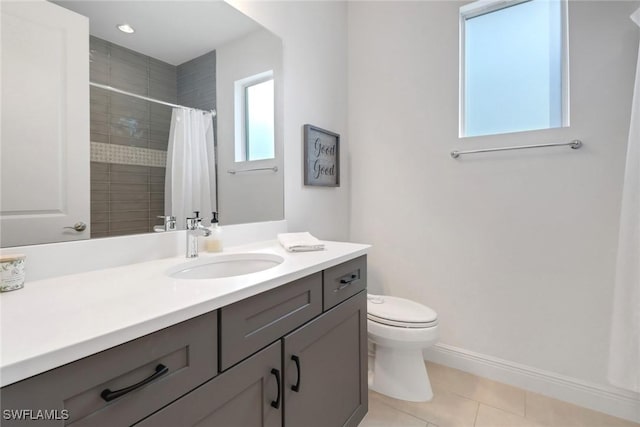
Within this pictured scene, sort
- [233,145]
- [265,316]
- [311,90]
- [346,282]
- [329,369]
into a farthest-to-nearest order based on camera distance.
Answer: [311,90], [233,145], [346,282], [329,369], [265,316]

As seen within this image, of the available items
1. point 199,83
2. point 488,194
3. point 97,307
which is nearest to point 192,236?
point 97,307

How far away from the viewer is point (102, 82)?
971 millimetres

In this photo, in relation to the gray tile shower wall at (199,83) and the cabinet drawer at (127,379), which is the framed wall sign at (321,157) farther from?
the cabinet drawer at (127,379)

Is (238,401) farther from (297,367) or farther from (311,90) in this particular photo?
(311,90)

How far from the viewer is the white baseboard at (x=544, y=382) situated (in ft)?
4.83

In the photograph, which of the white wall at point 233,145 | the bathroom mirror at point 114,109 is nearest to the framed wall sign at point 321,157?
the white wall at point 233,145

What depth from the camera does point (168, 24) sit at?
118 centimetres

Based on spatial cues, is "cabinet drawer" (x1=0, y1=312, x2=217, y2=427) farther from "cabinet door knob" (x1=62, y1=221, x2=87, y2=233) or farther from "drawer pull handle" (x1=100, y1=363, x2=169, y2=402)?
"cabinet door knob" (x1=62, y1=221, x2=87, y2=233)

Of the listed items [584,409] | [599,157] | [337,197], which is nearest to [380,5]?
[337,197]

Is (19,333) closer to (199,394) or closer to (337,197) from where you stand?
(199,394)

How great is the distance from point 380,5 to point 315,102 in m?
0.90

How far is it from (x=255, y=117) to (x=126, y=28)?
0.62m

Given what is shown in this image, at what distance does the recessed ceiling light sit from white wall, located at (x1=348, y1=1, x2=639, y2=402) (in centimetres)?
152

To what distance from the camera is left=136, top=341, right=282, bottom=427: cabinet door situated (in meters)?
0.62
